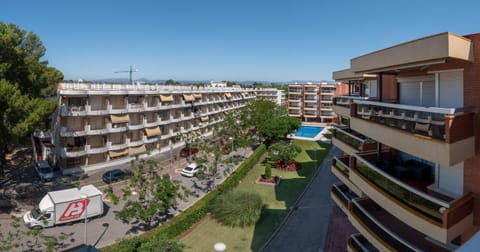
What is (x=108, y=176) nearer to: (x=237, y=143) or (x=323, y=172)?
(x=237, y=143)

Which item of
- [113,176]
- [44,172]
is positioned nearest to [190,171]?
[113,176]

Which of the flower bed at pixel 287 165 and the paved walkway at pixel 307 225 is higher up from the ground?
the flower bed at pixel 287 165

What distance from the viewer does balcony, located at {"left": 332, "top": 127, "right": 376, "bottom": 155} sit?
1441cm

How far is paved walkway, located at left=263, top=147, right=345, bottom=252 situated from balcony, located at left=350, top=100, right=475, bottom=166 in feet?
33.8

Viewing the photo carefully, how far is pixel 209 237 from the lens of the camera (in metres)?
19.8

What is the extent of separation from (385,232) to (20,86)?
27.5 metres

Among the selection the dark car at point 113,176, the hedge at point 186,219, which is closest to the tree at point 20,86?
the dark car at point 113,176

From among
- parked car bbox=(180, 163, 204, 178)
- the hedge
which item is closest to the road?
the hedge

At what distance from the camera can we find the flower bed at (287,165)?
3553 cm

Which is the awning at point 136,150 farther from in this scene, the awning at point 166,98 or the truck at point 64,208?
the truck at point 64,208

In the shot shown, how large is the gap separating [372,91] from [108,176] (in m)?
25.7

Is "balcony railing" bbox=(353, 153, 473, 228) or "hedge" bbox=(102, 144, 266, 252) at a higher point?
"balcony railing" bbox=(353, 153, 473, 228)

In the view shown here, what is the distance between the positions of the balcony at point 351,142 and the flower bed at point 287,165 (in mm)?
17116

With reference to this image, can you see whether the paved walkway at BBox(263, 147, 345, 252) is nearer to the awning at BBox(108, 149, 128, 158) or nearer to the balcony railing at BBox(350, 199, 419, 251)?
the balcony railing at BBox(350, 199, 419, 251)
